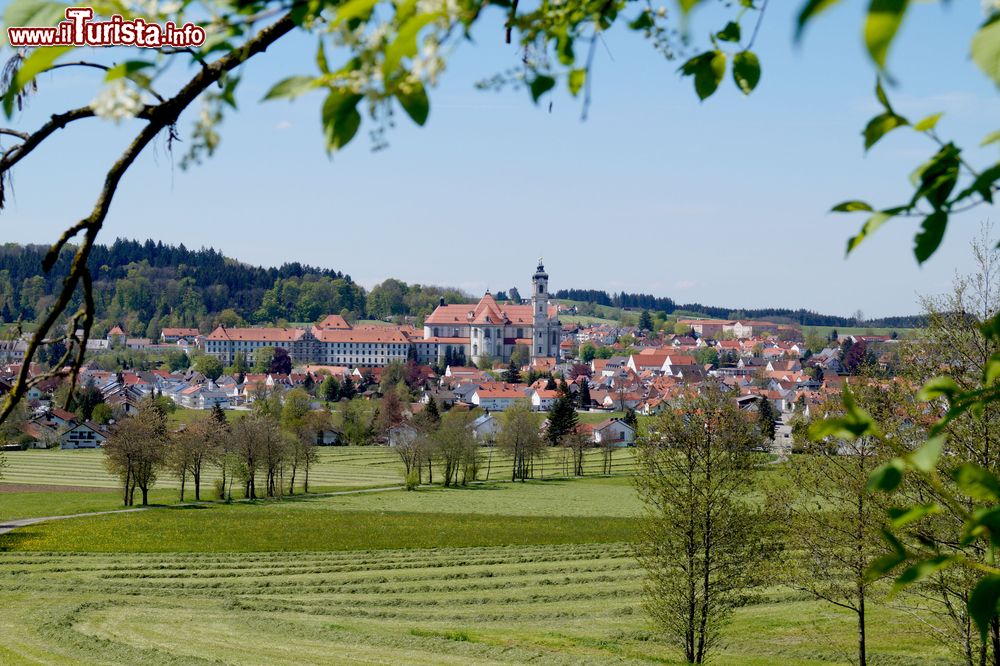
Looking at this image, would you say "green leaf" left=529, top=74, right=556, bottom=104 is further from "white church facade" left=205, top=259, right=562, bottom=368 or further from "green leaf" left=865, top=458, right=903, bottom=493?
"white church facade" left=205, top=259, right=562, bottom=368

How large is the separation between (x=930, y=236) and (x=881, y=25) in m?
0.66

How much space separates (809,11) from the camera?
92 cm

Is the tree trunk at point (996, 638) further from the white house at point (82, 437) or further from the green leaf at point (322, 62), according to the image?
the white house at point (82, 437)

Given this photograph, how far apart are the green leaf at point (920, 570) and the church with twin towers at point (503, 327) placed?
153 meters

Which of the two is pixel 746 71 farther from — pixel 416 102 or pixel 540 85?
pixel 416 102

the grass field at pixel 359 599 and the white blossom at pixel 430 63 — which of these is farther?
the grass field at pixel 359 599

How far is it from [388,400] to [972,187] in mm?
89624

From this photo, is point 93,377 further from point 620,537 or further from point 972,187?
point 972,187

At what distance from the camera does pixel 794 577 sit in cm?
1694

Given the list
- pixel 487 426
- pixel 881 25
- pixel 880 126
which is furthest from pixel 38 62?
pixel 487 426

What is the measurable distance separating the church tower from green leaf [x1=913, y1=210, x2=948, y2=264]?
152 meters

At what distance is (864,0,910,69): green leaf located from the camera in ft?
3.00

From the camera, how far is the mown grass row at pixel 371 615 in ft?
59.4

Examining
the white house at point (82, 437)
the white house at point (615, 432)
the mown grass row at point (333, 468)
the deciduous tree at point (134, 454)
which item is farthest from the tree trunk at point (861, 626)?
the white house at point (82, 437)
